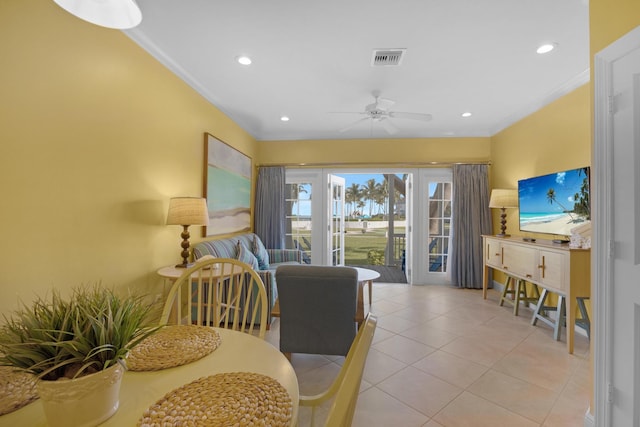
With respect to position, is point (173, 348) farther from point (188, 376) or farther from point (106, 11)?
point (106, 11)

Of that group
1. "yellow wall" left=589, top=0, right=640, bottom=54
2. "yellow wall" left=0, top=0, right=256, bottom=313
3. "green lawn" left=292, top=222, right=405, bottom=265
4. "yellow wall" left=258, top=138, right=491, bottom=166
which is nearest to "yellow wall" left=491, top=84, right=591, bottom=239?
"yellow wall" left=258, top=138, right=491, bottom=166

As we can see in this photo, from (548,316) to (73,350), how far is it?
4.40 metres

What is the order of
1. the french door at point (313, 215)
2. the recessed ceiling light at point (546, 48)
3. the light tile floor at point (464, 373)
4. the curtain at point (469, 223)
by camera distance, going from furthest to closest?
1. the french door at point (313, 215)
2. the curtain at point (469, 223)
3. the recessed ceiling light at point (546, 48)
4. the light tile floor at point (464, 373)

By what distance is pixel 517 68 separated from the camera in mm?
2865

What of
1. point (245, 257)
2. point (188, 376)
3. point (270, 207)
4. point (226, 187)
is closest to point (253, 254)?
point (245, 257)

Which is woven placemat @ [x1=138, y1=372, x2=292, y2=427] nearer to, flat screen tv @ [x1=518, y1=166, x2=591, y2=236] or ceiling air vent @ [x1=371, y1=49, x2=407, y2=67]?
ceiling air vent @ [x1=371, y1=49, x2=407, y2=67]

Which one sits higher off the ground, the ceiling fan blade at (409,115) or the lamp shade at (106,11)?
the ceiling fan blade at (409,115)

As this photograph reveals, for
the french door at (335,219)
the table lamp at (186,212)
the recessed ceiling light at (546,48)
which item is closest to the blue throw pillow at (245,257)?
the table lamp at (186,212)

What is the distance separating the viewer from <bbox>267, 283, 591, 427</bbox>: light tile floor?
1.83 meters

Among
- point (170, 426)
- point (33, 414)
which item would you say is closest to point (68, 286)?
point (33, 414)

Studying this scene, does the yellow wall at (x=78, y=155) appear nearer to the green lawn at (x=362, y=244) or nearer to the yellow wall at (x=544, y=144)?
the yellow wall at (x=544, y=144)

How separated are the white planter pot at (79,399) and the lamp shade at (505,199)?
14.9 feet

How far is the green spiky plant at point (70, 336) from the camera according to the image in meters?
0.61

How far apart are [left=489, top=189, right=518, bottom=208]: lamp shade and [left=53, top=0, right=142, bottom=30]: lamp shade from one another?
4.40 meters
